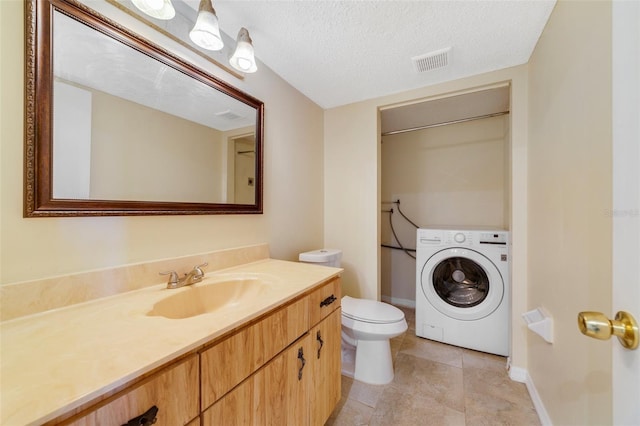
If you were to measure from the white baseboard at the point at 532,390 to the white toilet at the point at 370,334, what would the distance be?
782 millimetres

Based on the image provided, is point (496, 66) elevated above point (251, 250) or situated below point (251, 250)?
above

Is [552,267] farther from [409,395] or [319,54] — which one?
[319,54]

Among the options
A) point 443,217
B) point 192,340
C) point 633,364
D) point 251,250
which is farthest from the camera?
point 443,217

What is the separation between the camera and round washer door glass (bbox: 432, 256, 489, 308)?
203cm

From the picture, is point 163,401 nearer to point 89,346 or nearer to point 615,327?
point 89,346

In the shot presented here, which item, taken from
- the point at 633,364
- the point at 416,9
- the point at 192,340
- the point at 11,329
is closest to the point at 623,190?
the point at 633,364

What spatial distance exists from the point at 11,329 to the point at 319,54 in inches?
73.4

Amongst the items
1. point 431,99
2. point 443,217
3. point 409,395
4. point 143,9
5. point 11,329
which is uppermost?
point 431,99

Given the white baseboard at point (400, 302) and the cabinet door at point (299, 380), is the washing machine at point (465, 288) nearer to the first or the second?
the white baseboard at point (400, 302)

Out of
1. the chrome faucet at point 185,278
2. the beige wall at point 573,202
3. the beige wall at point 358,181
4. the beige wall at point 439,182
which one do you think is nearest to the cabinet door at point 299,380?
the chrome faucet at point 185,278

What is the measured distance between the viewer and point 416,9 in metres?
1.21

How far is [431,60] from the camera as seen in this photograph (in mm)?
1611

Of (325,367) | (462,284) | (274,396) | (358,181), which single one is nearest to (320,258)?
(325,367)

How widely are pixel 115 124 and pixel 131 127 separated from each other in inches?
2.2
